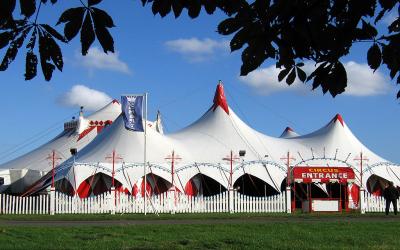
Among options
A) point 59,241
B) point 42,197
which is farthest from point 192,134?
point 59,241

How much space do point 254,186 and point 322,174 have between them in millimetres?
6596

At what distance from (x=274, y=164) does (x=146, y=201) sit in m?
8.92

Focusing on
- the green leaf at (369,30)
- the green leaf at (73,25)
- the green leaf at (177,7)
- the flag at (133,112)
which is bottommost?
the green leaf at (73,25)

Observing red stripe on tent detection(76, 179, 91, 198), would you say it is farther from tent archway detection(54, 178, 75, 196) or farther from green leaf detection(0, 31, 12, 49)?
green leaf detection(0, 31, 12, 49)

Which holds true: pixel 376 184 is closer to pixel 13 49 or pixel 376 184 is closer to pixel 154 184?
pixel 154 184

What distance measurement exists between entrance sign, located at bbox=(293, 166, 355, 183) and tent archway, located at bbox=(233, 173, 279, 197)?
5.67 m

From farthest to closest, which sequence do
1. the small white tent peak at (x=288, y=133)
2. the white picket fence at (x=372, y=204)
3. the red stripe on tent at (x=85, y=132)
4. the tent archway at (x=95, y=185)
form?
the small white tent peak at (x=288, y=133), the red stripe on tent at (x=85, y=132), the tent archway at (x=95, y=185), the white picket fence at (x=372, y=204)

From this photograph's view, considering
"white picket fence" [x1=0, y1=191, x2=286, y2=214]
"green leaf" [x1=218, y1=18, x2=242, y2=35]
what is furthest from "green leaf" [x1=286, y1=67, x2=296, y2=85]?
"white picket fence" [x1=0, y1=191, x2=286, y2=214]

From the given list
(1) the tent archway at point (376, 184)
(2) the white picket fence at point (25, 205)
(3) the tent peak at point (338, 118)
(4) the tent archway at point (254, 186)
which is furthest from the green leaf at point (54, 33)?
(3) the tent peak at point (338, 118)

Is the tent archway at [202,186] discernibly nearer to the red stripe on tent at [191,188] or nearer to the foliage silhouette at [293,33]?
the red stripe on tent at [191,188]

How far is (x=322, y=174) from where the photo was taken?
→ 23.4 metres

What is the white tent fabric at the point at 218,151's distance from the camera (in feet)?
88.4

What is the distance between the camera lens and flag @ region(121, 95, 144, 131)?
2219cm

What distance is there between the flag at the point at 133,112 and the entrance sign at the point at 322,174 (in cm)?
635
